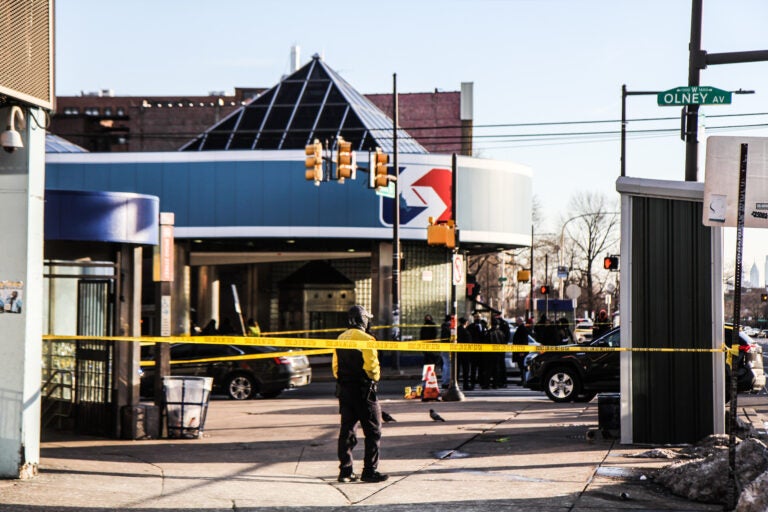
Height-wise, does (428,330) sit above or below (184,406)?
above

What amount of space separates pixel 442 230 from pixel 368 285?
18.6 m

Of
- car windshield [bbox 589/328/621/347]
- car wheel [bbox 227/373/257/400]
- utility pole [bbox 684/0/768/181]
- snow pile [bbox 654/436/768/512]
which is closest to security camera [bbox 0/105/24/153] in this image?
snow pile [bbox 654/436/768/512]

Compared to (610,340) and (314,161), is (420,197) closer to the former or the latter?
(314,161)

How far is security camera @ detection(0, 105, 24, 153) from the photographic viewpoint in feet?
33.4

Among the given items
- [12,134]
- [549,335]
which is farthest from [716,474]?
[549,335]

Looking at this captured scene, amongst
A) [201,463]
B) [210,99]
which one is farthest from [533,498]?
[210,99]

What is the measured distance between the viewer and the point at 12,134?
33.5ft

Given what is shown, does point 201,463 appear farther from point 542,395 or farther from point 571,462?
point 542,395

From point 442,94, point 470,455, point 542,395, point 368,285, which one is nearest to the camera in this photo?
point 470,455

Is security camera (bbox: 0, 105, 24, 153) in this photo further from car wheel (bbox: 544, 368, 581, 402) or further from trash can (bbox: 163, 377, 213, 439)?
car wheel (bbox: 544, 368, 581, 402)

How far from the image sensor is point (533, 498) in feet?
32.0

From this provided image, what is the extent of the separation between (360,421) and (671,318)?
4.40m

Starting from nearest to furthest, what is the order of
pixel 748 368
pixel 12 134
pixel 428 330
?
pixel 12 134
pixel 748 368
pixel 428 330

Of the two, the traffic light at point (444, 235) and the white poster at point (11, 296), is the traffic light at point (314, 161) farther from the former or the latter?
the white poster at point (11, 296)
